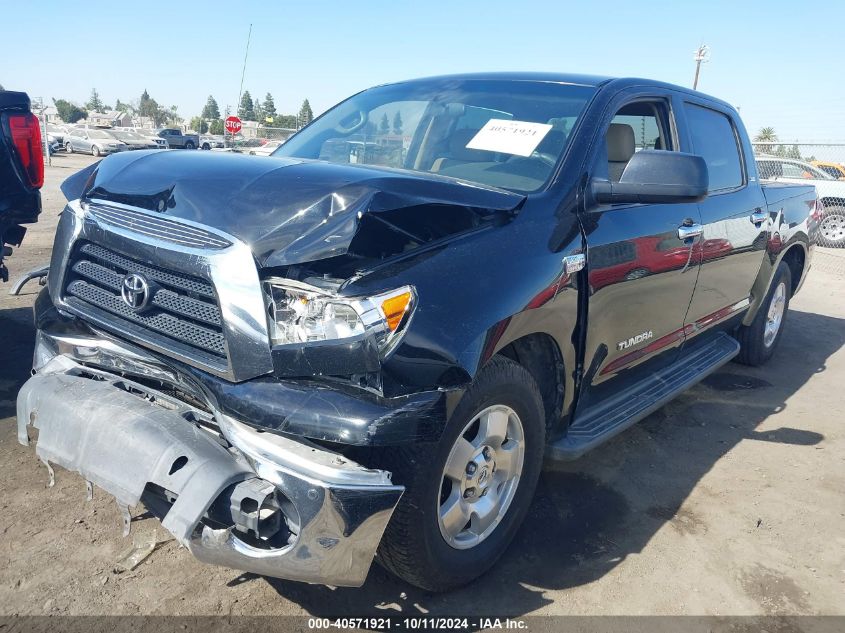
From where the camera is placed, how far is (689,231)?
3600 millimetres

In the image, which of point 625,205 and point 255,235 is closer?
point 255,235

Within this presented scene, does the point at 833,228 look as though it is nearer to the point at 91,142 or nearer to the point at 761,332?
the point at 761,332

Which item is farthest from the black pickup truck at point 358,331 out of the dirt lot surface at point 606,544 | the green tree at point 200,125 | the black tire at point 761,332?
the green tree at point 200,125

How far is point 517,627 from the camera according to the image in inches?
94.9

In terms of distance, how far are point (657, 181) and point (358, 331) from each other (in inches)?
61.9

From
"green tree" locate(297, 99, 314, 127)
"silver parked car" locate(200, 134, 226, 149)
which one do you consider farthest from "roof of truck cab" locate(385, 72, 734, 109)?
"silver parked car" locate(200, 134, 226, 149)

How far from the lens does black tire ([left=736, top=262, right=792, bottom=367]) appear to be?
538 cm

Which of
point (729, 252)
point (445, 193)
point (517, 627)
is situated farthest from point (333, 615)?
point (729, 252)

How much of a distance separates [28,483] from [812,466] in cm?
417

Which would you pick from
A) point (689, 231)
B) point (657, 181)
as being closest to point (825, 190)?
point (689, 231)

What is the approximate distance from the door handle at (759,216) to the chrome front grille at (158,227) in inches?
149

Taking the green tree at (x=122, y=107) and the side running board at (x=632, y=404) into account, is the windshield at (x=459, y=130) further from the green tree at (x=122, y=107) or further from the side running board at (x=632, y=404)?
the green tree at (x=122, y=107)

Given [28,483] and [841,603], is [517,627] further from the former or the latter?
[28,483]

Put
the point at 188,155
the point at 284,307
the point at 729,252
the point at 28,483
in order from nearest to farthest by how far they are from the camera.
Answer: the point at 284,307, the point at 188,155, the point at 28,483, the point at 729,252
